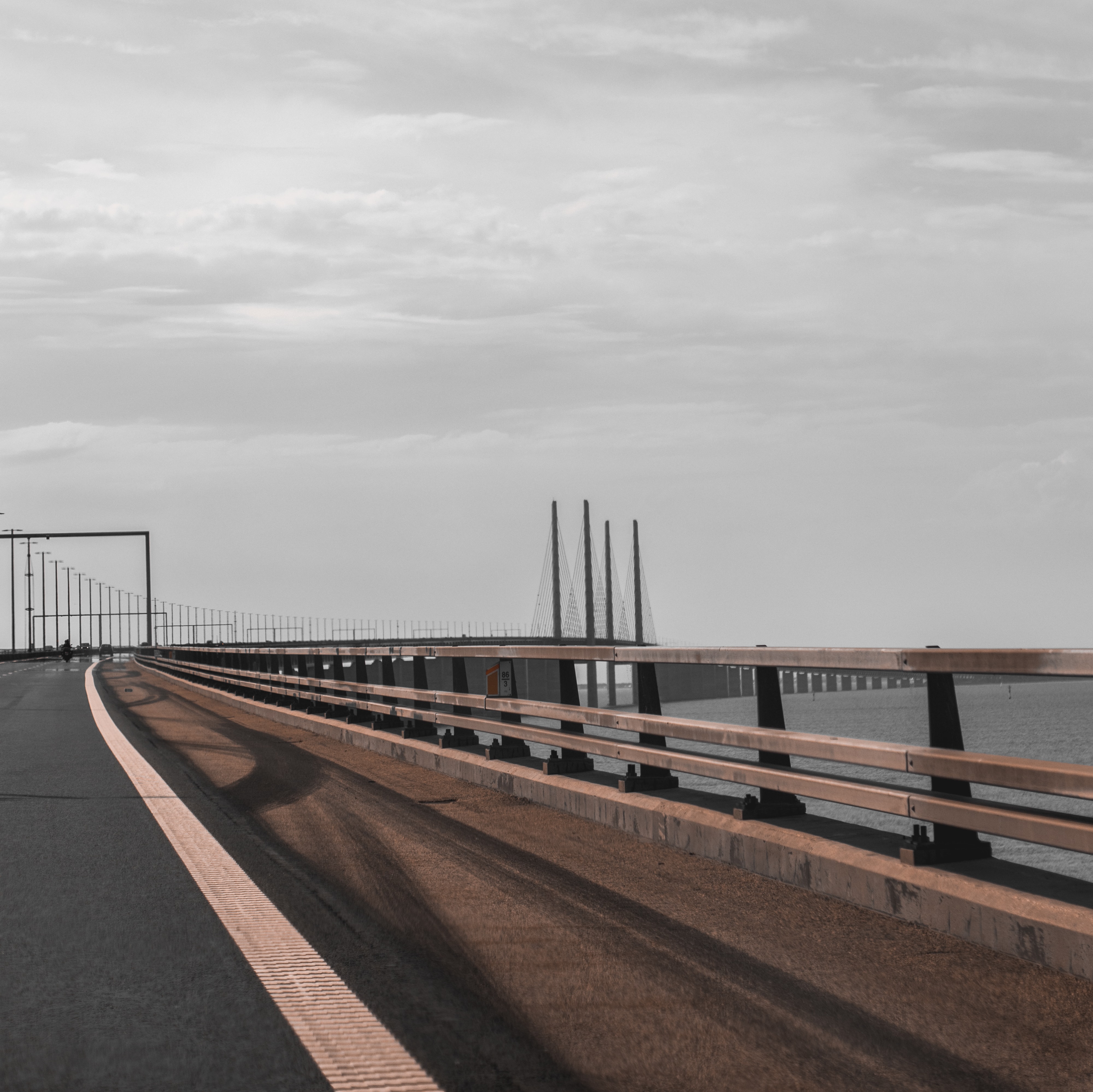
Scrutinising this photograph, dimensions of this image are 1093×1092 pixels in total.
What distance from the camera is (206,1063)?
154 inches

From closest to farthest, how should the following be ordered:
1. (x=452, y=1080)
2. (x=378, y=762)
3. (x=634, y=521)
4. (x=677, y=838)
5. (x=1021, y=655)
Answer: (x=452, y=1080), (x=1021, y=655), (x=677, y=838), (x=378, y=762), (x=634, y=521)

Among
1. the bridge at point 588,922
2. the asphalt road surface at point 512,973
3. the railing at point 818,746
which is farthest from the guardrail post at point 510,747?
the asphalt road surface at point 512,973

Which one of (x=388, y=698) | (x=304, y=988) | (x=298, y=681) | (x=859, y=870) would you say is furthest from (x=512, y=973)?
(x=298, y=681)

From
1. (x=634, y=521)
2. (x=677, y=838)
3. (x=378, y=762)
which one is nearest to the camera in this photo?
(x=677, y=838)

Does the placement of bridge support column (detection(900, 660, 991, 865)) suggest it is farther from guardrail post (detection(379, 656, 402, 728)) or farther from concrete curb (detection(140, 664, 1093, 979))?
guardrail post (detection(379, 656, 402, 728))

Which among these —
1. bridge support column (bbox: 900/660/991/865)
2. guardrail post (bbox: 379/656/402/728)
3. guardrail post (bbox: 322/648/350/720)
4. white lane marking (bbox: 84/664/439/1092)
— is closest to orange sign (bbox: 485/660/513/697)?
guardrail post (bbox: 379/656/402/728)

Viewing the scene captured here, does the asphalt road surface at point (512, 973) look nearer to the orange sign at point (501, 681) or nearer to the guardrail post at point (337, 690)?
the orange sign at point (501, 681)

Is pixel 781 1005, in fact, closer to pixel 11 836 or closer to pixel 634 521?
pixel 11 836

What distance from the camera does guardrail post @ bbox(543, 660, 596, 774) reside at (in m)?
9.62

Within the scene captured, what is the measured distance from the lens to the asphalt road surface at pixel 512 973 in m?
3.88

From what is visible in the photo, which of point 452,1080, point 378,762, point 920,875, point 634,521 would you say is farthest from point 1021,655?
point 634,521

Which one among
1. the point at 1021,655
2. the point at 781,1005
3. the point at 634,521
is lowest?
the point at 781,1005

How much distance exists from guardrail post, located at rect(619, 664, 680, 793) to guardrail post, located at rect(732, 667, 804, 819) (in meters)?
1.02

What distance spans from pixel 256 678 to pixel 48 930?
18.6m
